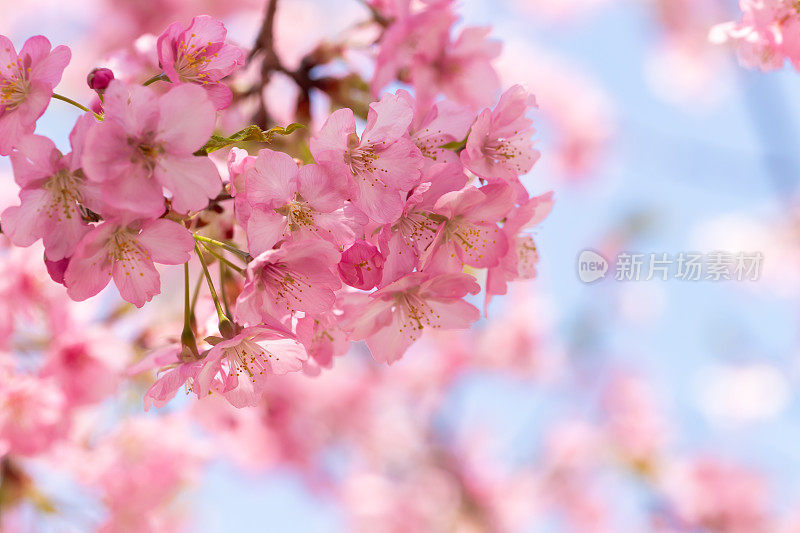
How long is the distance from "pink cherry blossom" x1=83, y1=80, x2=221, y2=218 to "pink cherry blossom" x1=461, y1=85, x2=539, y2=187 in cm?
36

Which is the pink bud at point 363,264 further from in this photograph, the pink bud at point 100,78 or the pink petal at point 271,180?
the pink bud at point 100,78

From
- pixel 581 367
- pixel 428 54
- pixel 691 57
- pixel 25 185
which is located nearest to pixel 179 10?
pixel 428 54

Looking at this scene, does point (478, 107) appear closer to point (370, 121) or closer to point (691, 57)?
point (370, 121)

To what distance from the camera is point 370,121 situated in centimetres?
92

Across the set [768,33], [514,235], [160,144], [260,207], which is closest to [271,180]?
[260,207]

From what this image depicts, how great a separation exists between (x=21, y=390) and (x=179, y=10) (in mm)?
2059

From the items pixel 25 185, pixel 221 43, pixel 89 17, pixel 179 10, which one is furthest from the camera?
pixel 89 17

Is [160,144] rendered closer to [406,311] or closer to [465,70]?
[406,311]

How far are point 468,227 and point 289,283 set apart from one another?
0.82 feet

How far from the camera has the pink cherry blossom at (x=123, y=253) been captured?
816 millimetres

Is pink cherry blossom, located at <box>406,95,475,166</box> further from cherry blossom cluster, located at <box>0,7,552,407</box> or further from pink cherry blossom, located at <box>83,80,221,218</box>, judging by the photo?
pink cherry blossom, located at <box>83,80,221,218</box>

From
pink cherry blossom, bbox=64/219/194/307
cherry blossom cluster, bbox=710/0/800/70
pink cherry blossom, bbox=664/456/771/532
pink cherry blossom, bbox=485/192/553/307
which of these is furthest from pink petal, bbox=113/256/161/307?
pink cherry blossom, bbox=664/456/771/532

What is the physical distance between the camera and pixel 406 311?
965 mm

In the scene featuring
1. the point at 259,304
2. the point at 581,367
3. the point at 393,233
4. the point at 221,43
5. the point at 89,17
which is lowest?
the point at 581,367
